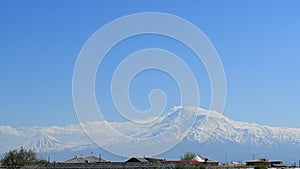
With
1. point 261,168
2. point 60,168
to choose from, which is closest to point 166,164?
point 60,168

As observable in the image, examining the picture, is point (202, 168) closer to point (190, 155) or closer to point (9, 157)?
point (9, 157)

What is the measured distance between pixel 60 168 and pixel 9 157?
1970cm

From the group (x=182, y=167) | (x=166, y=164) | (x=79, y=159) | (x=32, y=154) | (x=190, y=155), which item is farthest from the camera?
(x=190, y=155)

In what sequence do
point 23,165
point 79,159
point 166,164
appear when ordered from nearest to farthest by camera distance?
point 166,164 → point 23,165 → point 79,159

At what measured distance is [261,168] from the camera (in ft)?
410

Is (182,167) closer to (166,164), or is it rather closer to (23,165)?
(166,164)

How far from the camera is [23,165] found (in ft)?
401

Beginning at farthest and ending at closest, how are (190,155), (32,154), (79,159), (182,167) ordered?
(190,155)
(79,159)
(32,154)
(182,167)

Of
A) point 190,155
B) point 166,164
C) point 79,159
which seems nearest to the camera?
point 166,164

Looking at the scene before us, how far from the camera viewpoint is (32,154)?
13125 centimetres

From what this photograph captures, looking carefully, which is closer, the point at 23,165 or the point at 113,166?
the point at 113,166

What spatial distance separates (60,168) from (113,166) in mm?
10097

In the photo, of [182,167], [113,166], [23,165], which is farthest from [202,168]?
[23,165]

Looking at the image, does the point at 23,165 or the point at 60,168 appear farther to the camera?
the point at 23,165
